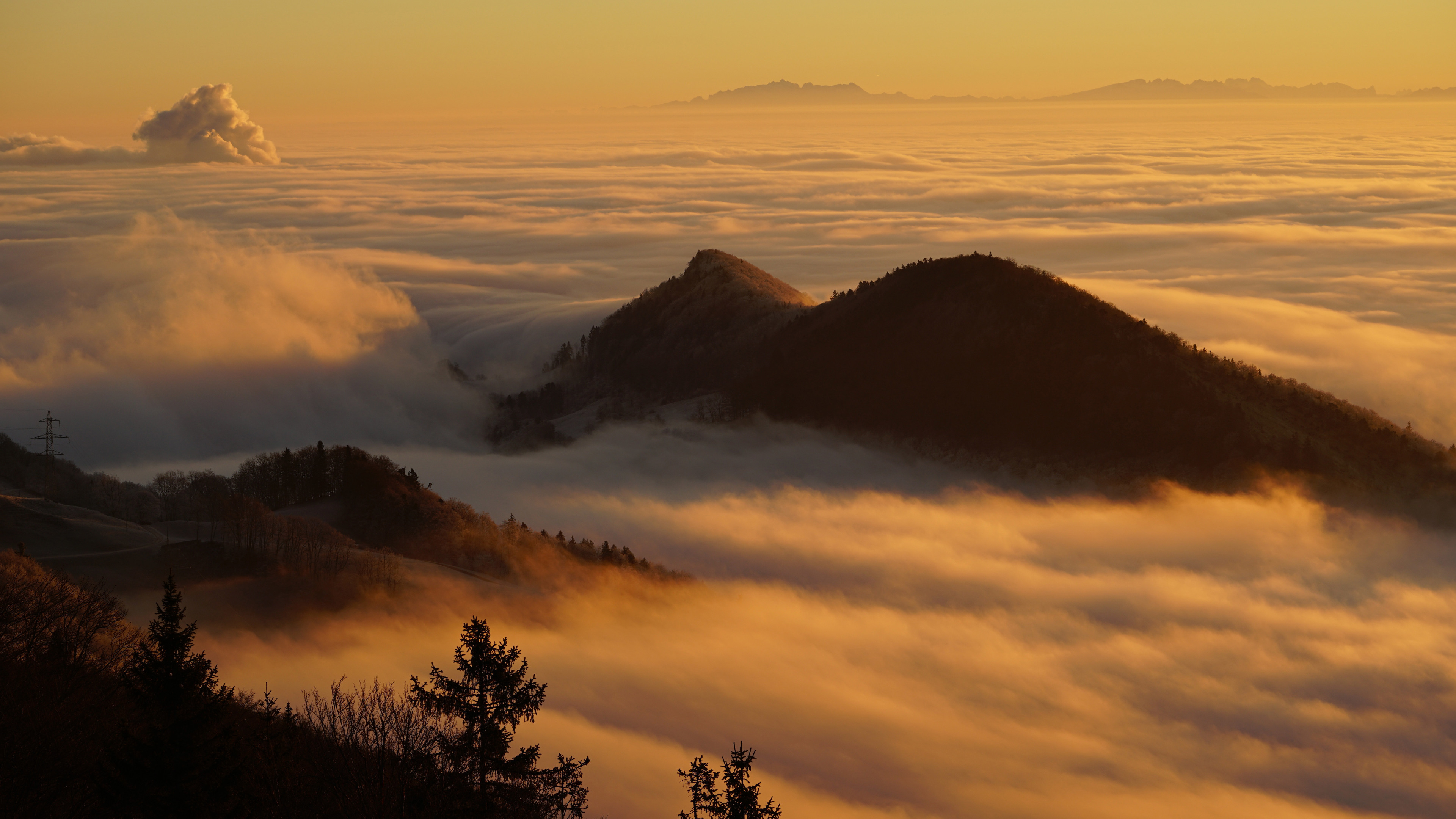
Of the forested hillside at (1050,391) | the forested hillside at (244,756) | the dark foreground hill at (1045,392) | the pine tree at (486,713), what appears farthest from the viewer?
the forested hillside at (1050,391)

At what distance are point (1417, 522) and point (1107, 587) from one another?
33.2 m

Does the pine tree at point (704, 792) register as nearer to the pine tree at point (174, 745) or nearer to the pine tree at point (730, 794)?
the pine tree at point (730, 794)

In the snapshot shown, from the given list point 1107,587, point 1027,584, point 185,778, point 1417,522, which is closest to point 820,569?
point 1027,584

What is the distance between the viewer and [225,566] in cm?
9844

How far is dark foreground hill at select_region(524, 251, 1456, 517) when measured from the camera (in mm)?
131125

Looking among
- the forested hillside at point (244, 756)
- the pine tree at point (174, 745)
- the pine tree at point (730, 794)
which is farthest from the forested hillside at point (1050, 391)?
the pine tree at point (174, 745)

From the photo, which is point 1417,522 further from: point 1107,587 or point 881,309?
point 881,309

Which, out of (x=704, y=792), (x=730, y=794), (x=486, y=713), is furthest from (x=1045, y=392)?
(x=486, y=713)

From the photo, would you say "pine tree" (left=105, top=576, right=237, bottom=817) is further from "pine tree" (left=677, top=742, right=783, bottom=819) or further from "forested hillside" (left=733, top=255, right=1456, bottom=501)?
"forested hillside" (left=733, top=255, right=1456, bottom=501)

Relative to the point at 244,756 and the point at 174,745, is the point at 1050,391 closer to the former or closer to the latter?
the point at 244,756

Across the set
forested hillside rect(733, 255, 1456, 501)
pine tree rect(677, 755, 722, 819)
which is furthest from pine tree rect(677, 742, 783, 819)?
forested hillside rect(733, 255, 1456, 501)

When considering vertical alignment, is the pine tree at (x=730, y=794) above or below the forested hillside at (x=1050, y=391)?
below

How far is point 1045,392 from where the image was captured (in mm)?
147500

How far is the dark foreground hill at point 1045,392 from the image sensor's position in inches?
5162
